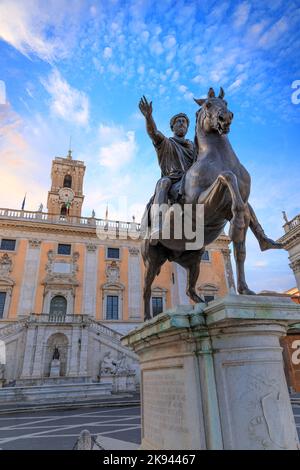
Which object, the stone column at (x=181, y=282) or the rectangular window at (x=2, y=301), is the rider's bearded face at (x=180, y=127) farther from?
the rectangular window at (x=2, y=301)

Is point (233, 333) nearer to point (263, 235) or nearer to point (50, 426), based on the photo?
point (263, 235)

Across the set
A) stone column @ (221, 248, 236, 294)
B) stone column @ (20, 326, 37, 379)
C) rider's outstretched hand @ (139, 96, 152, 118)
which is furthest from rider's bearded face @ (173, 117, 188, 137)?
stone column @ (221, 248, 236, 294)

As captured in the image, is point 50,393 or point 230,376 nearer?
point 230,376

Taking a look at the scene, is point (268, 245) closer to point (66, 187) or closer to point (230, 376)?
point (230, 376)

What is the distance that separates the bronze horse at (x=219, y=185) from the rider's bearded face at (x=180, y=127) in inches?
38.5

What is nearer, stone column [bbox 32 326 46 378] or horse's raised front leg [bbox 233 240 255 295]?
horse's raised front leg [bbox 233 240 255 295]

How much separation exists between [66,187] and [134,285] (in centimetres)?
2026

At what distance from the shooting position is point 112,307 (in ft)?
88.7

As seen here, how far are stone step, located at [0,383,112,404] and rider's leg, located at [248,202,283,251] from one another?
15380mm

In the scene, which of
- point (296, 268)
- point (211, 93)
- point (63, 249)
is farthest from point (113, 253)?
point (211, 93)

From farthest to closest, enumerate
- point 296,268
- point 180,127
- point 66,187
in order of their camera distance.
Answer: point 66,187 → point 296,268 → point 180,127

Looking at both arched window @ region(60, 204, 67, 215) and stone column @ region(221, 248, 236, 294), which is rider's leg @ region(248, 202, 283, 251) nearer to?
stone column @ region(221, 248, 236, 294)

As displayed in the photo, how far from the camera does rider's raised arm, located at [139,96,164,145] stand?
13.7 feet
